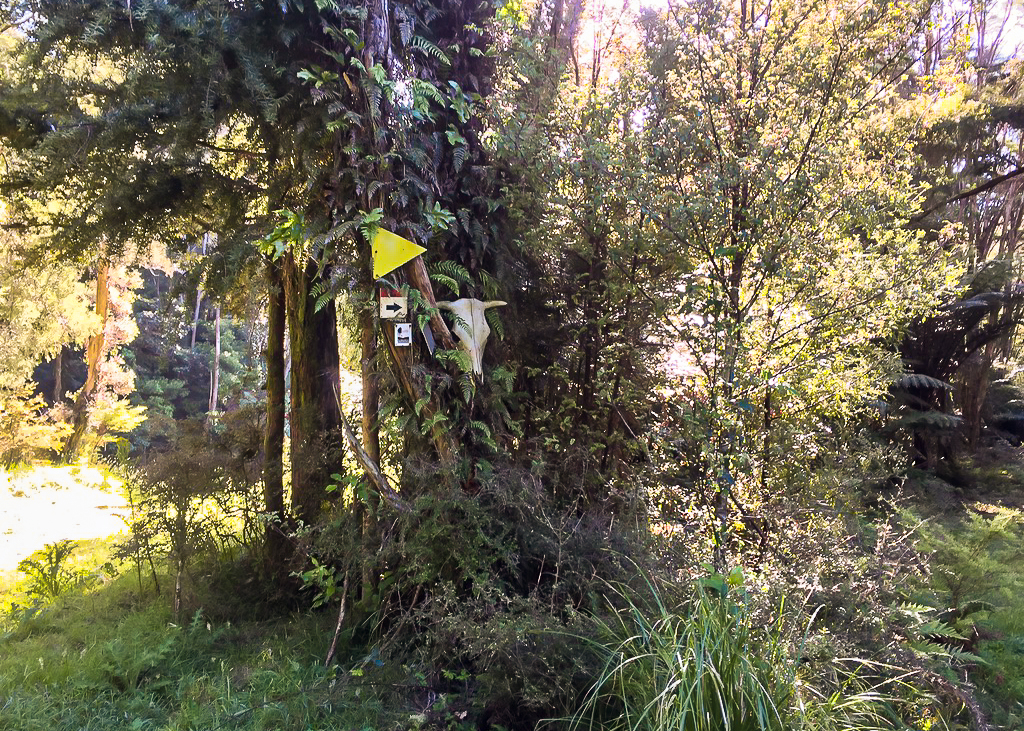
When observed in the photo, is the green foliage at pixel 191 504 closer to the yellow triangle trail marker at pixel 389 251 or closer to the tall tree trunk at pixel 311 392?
the tall tree trunk at pixel 311 392

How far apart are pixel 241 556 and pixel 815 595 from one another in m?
4.01

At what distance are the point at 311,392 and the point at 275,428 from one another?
0.45 m

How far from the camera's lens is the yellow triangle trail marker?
12.7 feet

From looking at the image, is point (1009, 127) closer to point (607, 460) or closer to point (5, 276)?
point (607, 460)

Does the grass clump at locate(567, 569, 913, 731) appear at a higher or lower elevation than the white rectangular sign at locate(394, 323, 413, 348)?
lower

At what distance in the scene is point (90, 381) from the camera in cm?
1551

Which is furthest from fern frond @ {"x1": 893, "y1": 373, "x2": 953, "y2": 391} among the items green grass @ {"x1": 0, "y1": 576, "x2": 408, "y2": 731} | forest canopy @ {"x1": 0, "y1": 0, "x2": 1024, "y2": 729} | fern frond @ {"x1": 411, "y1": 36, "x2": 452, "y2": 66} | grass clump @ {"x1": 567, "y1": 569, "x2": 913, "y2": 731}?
green grass @ {"x1": 0, "y1": 576, "x2": 408, "y2": 731}

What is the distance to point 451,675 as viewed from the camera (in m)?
3.48

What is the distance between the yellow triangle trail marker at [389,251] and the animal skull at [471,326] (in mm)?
353

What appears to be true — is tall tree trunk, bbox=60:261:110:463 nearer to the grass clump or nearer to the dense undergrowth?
the dense undergrowth

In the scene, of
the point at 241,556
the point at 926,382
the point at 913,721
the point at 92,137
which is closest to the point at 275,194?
the point at 92,137

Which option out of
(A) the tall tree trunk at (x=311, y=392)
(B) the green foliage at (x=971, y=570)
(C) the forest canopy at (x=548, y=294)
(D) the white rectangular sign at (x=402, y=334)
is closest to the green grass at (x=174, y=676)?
(C) the forest canopy at (x=548, y=294)

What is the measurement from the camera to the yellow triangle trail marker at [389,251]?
12.7 feet

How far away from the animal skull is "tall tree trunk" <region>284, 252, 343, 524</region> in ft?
4.17
